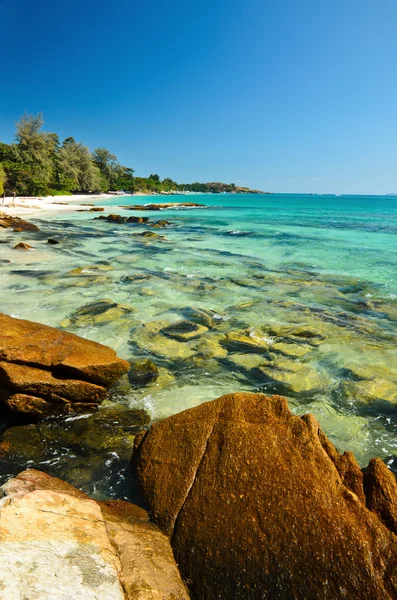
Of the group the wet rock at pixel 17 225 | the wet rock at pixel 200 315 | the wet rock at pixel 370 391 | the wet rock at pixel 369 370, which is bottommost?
the wet rock at pixel 370 391

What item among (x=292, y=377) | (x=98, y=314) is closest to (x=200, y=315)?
(x=98, y=314)

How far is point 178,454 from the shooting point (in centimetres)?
351

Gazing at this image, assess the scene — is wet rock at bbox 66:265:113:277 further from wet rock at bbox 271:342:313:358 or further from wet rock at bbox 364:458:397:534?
wet rock at bbox 364:458:397:534

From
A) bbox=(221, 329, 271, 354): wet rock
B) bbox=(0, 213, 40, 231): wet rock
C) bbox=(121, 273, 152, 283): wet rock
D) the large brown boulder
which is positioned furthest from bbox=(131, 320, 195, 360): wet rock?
bbox=(0, 213, 40, 231): wet rock

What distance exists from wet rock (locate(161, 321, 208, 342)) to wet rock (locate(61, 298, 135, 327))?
1452 millimetres

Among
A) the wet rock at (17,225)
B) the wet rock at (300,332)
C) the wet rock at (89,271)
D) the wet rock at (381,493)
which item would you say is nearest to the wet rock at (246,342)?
the wet rock at (300,332)

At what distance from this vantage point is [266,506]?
2889mm

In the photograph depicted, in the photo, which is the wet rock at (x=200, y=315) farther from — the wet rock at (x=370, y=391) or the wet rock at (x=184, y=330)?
the wet rock at (x=370, y=391)

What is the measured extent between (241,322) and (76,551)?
285 inches

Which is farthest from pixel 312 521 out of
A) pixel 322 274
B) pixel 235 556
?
pixel 322 274

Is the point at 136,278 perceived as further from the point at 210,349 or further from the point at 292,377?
the point at 292,377

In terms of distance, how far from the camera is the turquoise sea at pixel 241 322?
5832 millimetres

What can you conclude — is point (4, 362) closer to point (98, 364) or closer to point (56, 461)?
point (98, 364)

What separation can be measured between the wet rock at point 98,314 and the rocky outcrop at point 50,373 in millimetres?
2999
